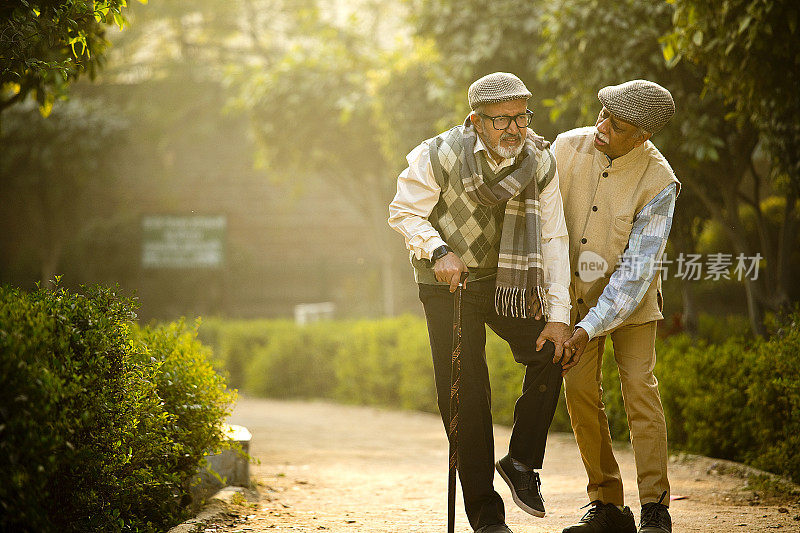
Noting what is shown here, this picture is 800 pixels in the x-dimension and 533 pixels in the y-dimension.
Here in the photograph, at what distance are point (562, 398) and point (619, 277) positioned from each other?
520 centimetres

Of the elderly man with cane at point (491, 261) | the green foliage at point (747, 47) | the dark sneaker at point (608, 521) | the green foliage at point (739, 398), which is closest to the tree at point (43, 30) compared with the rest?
the elderly man with cane at point (491, 261)

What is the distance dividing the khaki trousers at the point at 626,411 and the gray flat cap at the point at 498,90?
1.28 meters

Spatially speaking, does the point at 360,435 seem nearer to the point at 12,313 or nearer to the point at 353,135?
the point at 12,313

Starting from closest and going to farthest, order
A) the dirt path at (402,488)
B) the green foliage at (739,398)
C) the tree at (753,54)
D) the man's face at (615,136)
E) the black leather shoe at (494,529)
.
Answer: the black leather shoe at (494,529) < the man's face at (615,136) < the dirt path at (402,488) < the green foliage at (739,398) < the tree at (753,54)

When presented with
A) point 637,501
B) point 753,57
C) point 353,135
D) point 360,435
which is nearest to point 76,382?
point 637,501

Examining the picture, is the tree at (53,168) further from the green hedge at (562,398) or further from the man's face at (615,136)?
the man's face at (615,136)

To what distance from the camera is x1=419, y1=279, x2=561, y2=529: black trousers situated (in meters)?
4.15

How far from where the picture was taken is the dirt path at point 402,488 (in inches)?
200

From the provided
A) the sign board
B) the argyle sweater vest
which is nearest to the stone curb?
the argyle sweater vest

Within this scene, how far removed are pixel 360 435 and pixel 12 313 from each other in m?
7.16

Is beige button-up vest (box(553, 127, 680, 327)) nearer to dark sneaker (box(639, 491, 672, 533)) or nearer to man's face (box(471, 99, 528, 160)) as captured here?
man's face (box(471, 99, 528, 160))

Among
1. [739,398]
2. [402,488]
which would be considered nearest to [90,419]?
[402,488]

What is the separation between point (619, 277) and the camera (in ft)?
14.4

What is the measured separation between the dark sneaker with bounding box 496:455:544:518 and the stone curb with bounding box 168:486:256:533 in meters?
1.58
